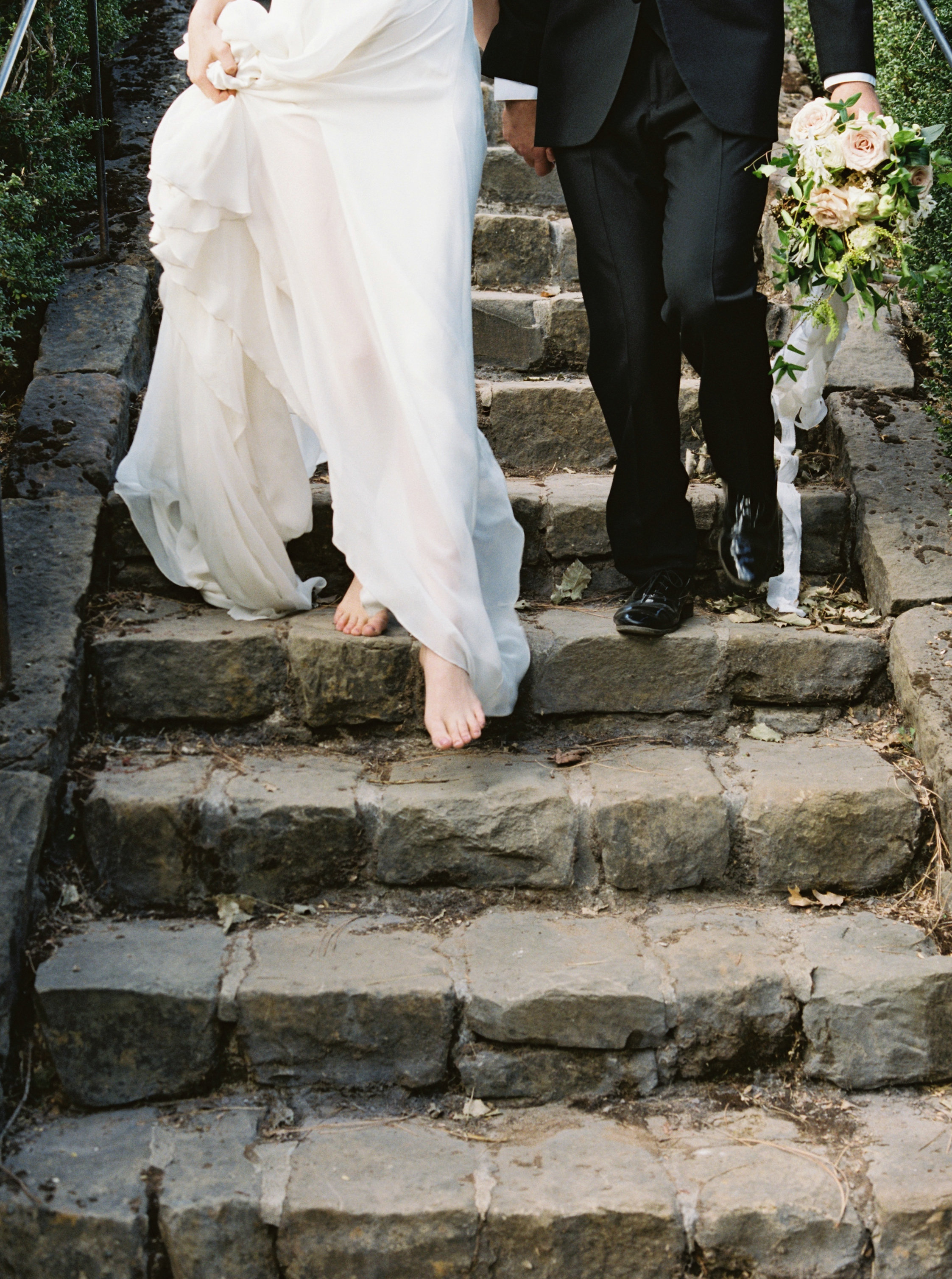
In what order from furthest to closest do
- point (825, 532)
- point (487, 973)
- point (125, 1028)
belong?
1. point (825, 532)
2. point (487, 973)
3. point (125, 1028)

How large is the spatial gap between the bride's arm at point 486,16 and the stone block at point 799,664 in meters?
1.51

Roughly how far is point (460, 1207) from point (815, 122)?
2.09 m

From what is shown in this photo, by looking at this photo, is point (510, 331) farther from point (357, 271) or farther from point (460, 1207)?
point (460, 1207)

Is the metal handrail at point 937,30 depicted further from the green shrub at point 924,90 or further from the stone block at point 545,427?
the stone block at point 545,427

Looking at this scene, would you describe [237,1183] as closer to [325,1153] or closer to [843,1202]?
[325,1153]

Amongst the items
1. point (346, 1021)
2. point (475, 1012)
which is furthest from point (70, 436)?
point (475, 1012)

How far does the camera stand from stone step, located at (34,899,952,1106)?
6.68 ft

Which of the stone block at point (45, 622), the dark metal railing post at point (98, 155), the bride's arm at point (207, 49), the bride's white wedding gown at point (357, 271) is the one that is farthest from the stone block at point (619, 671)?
the dark metal railing post at point (98, 155)

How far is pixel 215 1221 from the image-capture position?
1831mm

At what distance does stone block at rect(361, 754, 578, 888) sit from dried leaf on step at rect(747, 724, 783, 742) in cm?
54

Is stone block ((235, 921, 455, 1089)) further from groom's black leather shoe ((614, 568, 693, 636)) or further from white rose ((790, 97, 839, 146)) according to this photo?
white rose ((790, 97, 839, 146))

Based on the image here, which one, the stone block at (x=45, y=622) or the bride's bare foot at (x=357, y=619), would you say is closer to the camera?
the stone block at (x=45, y=622)

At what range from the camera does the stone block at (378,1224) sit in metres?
1.82

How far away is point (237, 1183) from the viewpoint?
186 centimetres
